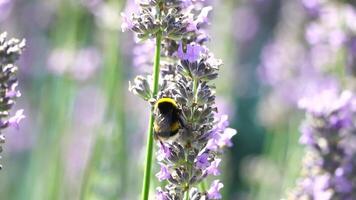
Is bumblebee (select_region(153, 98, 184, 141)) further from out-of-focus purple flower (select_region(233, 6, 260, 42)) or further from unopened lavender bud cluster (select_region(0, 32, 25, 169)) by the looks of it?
out-of-focus purple flower (select_region(233, 6, 260, 42))

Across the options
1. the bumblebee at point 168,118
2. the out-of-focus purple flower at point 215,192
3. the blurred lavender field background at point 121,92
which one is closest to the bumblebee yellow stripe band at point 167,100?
the bumblebee at point 168,118

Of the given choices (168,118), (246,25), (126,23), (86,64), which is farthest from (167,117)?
(246,25)

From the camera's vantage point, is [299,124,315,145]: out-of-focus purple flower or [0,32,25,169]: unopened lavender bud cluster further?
[299,124,315,145]: out-of-focus purple flower

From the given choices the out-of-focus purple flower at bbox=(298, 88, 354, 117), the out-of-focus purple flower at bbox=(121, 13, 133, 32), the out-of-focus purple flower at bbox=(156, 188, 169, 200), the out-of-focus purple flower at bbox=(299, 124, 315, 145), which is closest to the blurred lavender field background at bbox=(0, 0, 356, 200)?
the out-of-focus purple flower at bbox=(299, 124, 315, 145)

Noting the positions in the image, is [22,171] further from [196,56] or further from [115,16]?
[196,56]

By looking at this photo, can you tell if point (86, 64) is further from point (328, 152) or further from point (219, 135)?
point (219, 135)

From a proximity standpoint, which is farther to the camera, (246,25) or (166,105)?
(246,25)
